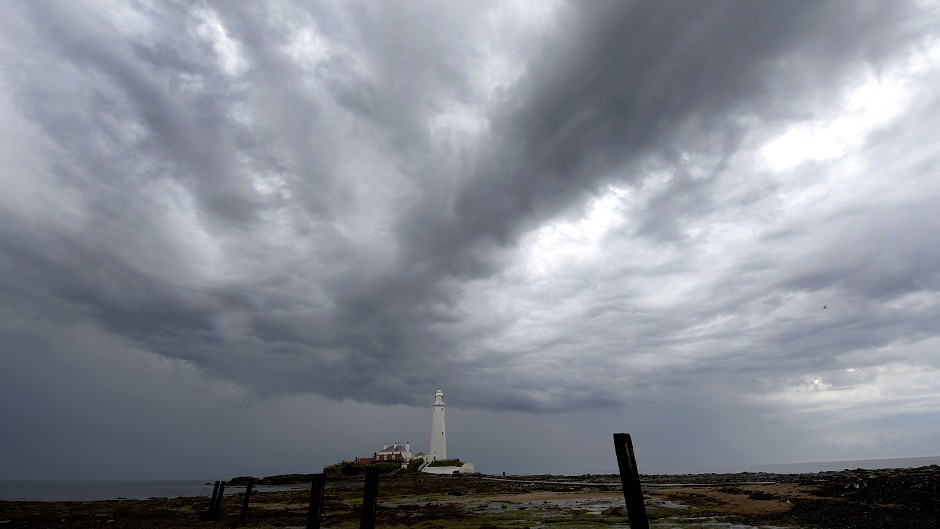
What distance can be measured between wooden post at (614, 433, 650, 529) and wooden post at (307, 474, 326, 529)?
14478mm

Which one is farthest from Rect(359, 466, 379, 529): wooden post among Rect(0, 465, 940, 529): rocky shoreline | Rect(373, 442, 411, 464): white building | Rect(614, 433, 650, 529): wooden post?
Rect(373, 442, 411, 464): white building

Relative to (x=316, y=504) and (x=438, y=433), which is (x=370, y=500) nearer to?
(x=316, y=504)

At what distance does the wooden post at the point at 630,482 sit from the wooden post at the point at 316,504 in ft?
47.5

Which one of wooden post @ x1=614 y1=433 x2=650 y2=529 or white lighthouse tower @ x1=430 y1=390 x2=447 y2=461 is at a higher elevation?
white lighthouse tower @ x1=430 y1=390 x2=447 y2=461

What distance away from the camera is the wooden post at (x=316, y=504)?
2455 centimetres

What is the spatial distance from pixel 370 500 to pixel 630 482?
11097 millimetres

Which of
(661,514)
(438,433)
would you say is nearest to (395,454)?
(438,433)

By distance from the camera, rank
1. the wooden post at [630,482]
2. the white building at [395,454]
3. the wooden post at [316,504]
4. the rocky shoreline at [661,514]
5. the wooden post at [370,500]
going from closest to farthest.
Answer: the wooden post at [630,482]
the wooden post at [370,500]
the wooden post at [316,504]
the rocky shoreline at [661,514]
the white building at [395,454]

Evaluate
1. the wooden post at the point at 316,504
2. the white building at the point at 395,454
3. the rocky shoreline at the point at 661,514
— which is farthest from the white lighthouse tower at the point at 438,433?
the wooden post at the point at 316,504

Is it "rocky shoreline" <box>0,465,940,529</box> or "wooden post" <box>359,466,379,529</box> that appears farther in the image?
"rocky shoreline" <box>0,465,940,529</box>

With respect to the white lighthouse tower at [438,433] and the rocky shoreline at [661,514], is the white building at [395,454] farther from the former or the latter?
the rocky shoreline at [661,514]

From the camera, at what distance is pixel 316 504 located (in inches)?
1003

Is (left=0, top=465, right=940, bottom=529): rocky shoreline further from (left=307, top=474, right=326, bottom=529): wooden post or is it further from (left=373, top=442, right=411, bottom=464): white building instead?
(left=373, top=442, right=411, bottom=464): white building

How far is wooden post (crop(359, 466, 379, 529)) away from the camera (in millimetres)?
21422
